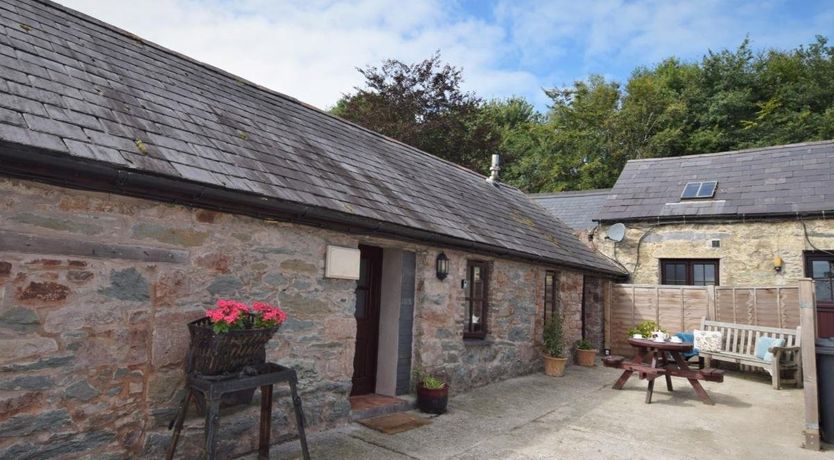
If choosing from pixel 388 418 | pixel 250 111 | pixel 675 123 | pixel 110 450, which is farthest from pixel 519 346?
pixel 675 123

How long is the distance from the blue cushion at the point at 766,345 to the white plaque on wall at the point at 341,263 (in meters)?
8.39

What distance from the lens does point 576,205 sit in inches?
791

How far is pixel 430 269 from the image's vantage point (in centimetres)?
743

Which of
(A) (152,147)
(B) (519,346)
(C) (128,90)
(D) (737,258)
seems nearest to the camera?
(A) (152,147)

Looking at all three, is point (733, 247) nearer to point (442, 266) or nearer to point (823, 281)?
point (823, 281)

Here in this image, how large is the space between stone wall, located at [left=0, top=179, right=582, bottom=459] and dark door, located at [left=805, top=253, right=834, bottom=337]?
39.7 ft

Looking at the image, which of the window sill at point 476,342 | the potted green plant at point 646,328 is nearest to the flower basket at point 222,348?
the window sill at point 476,342

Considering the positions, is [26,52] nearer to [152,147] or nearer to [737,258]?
[152,147]

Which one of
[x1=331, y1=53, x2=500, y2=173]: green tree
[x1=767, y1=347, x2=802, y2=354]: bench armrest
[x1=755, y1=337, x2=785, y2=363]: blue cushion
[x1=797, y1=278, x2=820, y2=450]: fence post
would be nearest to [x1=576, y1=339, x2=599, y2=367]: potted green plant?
[x1=755, y1=337, x2=785, y2=363]: blue cushion

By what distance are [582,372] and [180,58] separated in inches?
373

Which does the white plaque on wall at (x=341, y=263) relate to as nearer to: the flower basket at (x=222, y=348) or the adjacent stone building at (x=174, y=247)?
the adjacent stone building at (x=174, y=247)

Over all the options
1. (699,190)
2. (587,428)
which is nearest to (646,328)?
(699,190)

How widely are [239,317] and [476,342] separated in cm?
510

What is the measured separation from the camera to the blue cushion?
9805mm
